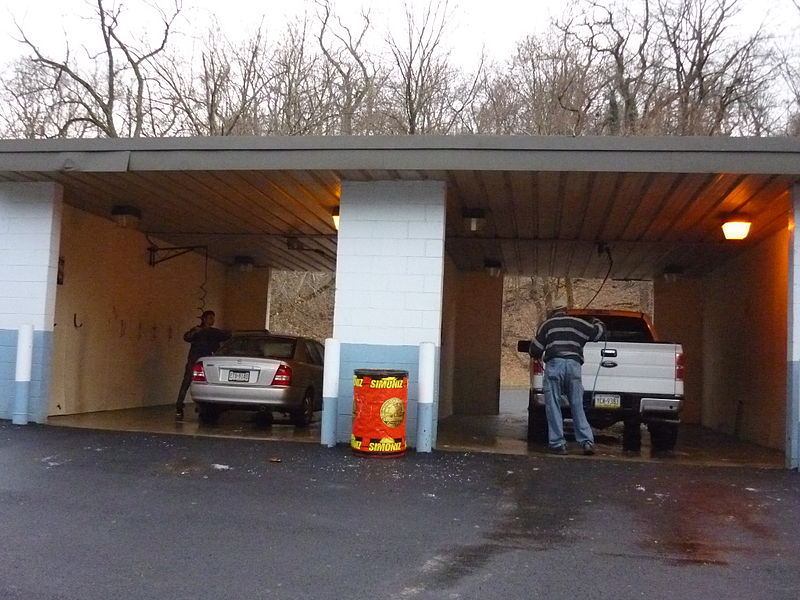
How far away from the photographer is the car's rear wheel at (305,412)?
1214 centimetres

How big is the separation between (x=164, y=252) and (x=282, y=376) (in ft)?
16.9

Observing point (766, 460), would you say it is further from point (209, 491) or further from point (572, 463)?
point (209, 491)

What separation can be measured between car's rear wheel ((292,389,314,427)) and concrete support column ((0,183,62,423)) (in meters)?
3.47

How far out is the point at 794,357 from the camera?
9008 millimetres

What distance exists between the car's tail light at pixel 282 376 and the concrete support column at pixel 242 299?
7.44m

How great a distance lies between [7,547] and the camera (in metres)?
4.91

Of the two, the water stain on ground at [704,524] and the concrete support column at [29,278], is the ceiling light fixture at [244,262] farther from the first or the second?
the water stain on ground at [704,524]

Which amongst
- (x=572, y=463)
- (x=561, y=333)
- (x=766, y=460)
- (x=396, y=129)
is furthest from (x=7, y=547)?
(x=396, y=129)

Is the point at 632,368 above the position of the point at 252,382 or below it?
above

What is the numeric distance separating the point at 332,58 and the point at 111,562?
23.0 m

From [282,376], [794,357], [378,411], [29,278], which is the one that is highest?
[29,278]

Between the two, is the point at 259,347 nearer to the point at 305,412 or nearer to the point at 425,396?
the point at 305,412

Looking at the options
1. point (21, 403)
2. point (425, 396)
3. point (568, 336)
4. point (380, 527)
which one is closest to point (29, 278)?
point (21, 403)

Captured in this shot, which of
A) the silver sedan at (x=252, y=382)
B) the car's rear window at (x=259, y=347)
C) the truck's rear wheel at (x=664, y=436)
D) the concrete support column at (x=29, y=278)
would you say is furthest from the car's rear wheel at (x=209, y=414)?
the truck's rear wheel at (x=664, y=436)
